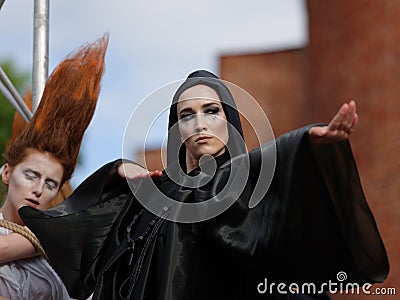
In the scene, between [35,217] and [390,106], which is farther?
[390,106]

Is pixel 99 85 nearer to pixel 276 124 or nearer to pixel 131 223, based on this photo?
Result: pixel 131 223

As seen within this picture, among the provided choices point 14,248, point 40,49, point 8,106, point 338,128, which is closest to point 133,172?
point 14,248

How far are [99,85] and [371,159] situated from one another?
4512 millimetres

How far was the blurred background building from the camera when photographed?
704 cm

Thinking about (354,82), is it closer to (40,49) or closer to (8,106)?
(40,49)

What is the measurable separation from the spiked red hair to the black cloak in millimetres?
227

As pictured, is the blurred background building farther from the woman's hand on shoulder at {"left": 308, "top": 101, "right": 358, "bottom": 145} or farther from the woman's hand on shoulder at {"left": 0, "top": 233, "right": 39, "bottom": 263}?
the woman's hand on shoulder at {"left": 308, "top": 101, "right": 358, "bottom": 145}

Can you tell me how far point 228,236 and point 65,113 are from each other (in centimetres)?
85

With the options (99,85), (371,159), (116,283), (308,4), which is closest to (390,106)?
(371,159)

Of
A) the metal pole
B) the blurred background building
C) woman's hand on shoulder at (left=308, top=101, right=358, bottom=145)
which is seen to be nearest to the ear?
the metal pole

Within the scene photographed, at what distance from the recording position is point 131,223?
2.65m

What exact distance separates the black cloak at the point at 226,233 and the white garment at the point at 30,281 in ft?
0.51

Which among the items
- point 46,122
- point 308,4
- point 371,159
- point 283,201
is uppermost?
point 308,4

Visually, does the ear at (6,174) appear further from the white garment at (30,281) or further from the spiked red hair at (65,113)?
the white garment at (30,281)
